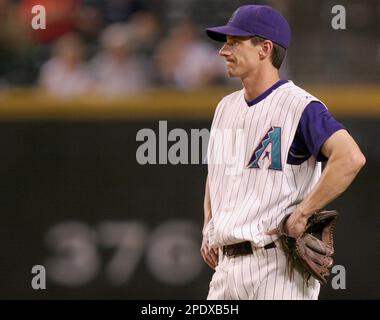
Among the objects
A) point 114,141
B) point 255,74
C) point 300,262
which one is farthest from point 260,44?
point 114,141

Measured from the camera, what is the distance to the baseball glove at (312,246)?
3799 millimetres

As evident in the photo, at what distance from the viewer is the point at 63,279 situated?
21.0ft

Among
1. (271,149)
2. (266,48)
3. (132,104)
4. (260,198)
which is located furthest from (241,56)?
(132,104)

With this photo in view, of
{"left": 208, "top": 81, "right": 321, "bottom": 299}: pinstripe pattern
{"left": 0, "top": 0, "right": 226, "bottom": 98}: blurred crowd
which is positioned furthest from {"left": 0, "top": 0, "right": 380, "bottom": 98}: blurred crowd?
{"left": 208, "top": 81, "right": 321, "bottom": 299}: pinstripe pattern

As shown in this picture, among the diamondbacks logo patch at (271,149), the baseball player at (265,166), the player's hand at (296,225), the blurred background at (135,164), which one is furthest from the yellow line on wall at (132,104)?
the player's hand at (296,225)

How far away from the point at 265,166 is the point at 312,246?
1.15 feet

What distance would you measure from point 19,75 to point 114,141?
2.63 feet

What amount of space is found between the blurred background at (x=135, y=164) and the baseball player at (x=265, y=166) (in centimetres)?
219

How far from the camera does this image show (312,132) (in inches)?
148

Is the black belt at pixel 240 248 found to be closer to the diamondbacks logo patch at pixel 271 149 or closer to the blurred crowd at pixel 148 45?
the diamondbacks logo patch at pixel 271 149

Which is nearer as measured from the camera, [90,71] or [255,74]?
[255,74]

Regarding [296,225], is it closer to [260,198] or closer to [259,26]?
[260,198]
